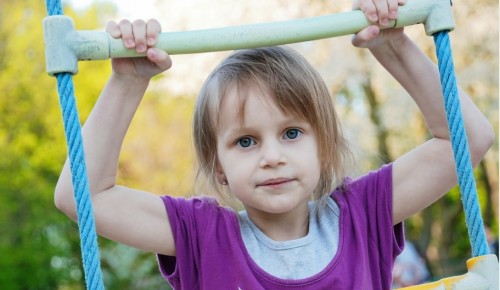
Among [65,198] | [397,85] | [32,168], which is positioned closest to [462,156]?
[65,198]

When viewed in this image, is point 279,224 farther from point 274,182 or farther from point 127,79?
point 127,79

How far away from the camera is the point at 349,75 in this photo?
11078 mm

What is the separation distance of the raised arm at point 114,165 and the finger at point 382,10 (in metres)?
0.48

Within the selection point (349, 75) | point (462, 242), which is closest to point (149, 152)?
point (349, 75)

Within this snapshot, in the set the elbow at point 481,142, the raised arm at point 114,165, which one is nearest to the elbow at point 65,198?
the raised arm at point 114,165

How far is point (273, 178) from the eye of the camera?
168 centimetres

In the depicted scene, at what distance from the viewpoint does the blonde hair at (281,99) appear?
1771mm

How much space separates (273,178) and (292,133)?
0.43ft

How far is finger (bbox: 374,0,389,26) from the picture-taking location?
1.68 metres

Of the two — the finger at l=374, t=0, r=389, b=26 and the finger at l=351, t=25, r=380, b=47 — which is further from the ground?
the finger at l=374, t=0, r=389, b=26

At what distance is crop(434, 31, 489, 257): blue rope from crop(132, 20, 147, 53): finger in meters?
0.64

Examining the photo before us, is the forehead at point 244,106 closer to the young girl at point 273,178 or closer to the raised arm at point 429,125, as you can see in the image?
the young girl at point 273,178

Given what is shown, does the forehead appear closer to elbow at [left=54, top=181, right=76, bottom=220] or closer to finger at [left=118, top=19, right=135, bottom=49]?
finger at [left=118, top=19, right=135, bottom=49]

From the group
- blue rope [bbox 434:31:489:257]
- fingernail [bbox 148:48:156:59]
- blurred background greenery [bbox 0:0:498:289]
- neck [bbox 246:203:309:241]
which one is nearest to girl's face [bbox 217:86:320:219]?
neck [bbox 246:203:309:241]
